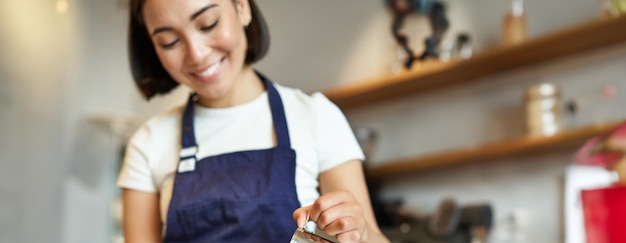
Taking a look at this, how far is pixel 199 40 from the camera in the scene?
86 centimetres

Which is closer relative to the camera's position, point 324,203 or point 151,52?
point 324,203

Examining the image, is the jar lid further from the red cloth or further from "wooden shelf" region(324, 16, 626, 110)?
the red cloth

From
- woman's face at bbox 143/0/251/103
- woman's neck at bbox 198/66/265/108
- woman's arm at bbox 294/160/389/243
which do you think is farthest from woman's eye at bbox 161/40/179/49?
woman's arm at bbox 294/160/389/243

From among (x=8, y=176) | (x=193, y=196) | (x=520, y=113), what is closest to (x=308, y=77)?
(x=520, y=113)

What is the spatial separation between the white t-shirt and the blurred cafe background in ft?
1.08

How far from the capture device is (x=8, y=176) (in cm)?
116

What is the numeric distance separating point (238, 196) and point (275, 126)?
0.11 m

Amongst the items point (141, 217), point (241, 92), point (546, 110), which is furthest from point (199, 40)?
point (546, 110)

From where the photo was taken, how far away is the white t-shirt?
911 millimetres

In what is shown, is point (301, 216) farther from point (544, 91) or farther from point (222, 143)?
point (544, 91)

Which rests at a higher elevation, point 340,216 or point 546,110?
point 546,110

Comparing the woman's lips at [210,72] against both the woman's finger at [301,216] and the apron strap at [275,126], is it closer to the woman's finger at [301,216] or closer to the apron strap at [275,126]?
the apron strap at [275,126]

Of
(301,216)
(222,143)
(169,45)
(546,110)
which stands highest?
(546,110)

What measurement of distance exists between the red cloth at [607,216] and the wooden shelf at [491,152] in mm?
529
